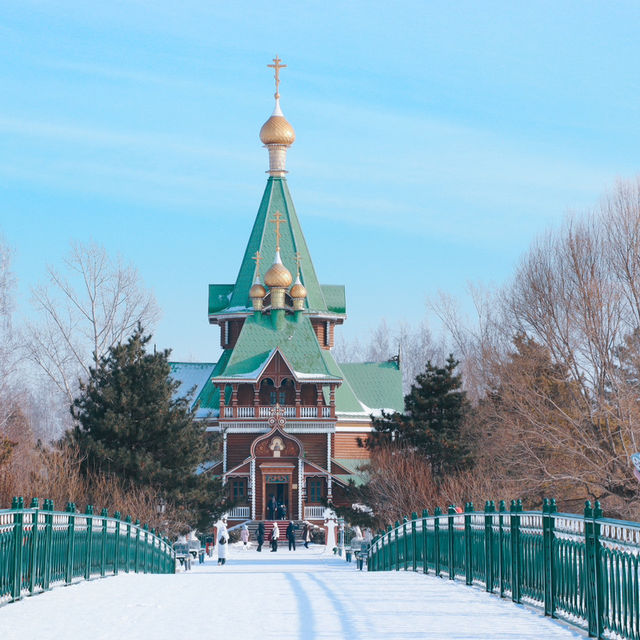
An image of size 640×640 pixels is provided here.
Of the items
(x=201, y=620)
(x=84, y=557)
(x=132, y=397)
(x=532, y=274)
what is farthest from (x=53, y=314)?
(x=201, y=620)

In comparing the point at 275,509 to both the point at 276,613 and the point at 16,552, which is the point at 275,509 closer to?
the point at 16,552

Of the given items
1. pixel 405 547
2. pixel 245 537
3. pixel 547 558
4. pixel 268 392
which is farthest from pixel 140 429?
pixel 547 558

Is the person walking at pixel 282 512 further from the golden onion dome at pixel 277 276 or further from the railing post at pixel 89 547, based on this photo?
the railing post at pixel 89 547

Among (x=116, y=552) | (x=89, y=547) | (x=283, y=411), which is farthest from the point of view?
(x=283, y=411)

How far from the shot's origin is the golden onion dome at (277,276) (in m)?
56.3

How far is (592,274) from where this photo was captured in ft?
118

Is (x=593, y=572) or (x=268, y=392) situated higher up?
(x=268, y=392)

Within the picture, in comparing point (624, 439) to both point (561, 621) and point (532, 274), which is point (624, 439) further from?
point (561, 621)

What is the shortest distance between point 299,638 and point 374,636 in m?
0.62

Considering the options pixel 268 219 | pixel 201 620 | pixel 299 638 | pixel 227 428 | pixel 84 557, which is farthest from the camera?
pixel 268 219

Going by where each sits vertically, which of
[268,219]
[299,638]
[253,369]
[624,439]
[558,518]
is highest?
[268,219]

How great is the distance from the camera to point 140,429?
36.4 meters

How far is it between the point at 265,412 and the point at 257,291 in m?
6.78

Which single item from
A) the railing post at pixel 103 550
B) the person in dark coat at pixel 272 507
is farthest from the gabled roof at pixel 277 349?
the railing post at pixel 103 550
